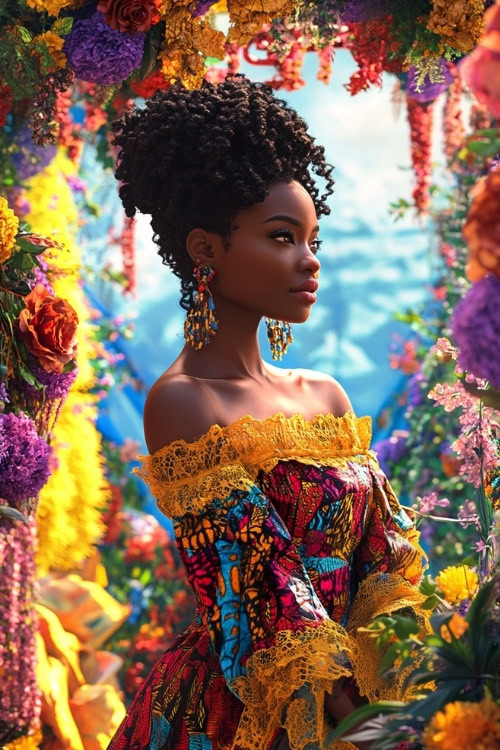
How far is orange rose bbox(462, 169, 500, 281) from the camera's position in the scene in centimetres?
141

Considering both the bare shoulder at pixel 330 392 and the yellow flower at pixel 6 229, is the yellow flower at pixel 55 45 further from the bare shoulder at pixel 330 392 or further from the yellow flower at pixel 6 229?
the bare shoulder at pixel 330 392

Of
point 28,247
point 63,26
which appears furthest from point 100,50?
point 28,247

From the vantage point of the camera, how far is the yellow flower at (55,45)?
9.54 feet

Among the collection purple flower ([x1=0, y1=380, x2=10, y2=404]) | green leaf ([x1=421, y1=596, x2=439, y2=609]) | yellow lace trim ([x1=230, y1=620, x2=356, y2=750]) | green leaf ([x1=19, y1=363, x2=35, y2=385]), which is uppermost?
green leaf ([x1=19, y1=363, x2=35, y2=385])

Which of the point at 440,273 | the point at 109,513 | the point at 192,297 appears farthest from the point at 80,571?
the point at 192,297

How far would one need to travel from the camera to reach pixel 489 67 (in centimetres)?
136

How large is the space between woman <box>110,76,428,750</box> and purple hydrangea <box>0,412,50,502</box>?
42 centimetres

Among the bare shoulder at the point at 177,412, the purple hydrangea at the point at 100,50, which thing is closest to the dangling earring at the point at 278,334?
the bare shoulder at the point at 177,412

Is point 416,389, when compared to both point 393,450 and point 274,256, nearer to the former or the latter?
point 393,450

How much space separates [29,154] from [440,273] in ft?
8.75

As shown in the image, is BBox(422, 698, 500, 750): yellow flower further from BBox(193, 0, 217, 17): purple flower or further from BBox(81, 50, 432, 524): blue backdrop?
BBox(81, 50, 432, 524): blue backdrop

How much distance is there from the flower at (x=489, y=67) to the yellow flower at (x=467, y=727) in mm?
780

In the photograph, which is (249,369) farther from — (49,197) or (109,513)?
(109,513)

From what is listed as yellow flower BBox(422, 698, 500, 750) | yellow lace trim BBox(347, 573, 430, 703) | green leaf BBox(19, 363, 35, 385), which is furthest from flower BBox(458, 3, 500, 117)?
green leaf BBox(19, 363, 35, 385)
